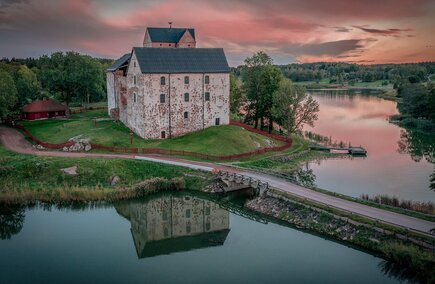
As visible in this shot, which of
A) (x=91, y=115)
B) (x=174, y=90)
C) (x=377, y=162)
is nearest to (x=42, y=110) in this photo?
(x=91, y=115)

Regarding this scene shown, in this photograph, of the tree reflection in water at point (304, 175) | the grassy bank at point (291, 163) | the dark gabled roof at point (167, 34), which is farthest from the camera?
the dark gabled roof at point (167, 34)

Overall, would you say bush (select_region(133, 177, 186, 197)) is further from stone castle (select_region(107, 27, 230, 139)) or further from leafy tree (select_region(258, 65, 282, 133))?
leafy tree (select_region(258, 65, 282, 133))

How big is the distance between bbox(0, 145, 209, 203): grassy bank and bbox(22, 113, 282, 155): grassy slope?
6.84 metres

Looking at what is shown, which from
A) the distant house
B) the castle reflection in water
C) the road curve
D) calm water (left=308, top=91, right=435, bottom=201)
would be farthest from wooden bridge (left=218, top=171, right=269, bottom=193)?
the distant house

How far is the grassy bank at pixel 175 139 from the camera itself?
48844 millimetres

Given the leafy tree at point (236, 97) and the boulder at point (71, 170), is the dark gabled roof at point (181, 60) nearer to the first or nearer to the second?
the leafy tree at point (236, 97)

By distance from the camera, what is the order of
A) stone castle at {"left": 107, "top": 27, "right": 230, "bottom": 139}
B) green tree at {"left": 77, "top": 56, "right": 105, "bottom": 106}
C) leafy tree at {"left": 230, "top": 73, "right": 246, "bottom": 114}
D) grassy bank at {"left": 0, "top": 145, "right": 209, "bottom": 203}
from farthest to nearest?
green tree at {"left": 77, "top": 56, "right": 105, "bottom": 106} < leafy tree at {"left": 230, "top": 73, "right": 246, "bottom": 114} < stone castle at {"left": 107, "top": 27, "right": 230, "bottom": 139} < grassy bank at {"left": 0, "top": 145, "right": 209, "bottom": 203}

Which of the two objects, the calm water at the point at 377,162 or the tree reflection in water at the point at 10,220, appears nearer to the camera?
the tree reflection in water at the point at 10,220

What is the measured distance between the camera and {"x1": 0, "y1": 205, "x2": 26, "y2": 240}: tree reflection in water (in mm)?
31828

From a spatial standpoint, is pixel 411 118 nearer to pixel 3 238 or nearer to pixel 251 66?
pixel 251 66

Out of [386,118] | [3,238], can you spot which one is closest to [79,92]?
[3,238]

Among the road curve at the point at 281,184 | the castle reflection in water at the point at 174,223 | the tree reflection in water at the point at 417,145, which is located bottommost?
the castle reflection in water at the point at 174,223

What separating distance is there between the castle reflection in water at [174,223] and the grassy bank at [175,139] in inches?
411

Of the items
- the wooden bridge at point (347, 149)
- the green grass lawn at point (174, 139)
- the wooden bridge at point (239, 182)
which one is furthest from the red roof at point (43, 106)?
the wooden bridge at point (347, 149)
